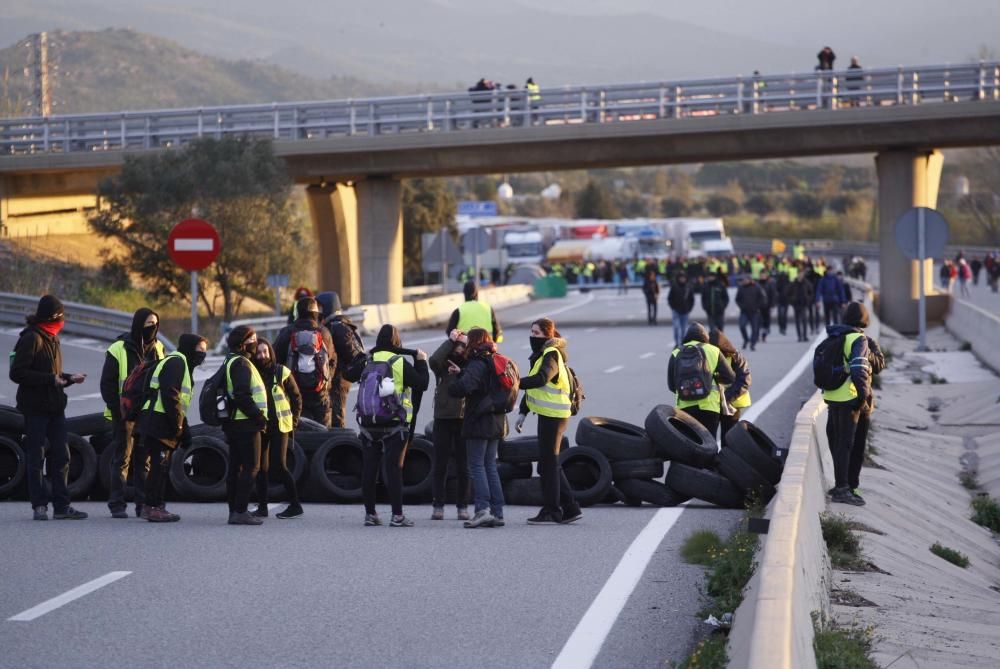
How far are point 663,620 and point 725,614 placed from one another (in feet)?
1.15

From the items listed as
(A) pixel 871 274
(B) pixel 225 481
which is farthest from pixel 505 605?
(A) pixel 871 274

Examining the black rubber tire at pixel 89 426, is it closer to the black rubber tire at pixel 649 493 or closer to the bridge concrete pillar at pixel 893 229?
the black rubber tire at pixel 649 493

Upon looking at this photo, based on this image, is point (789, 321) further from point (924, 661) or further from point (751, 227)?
point (751, 227)

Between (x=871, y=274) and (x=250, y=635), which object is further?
(x=871, y=274)

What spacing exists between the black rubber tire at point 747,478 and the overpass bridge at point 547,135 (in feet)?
103

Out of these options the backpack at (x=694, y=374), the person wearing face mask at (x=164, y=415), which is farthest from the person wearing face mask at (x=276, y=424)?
the backpack at (x=694, y=374)

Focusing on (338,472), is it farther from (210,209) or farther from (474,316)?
(210,209)

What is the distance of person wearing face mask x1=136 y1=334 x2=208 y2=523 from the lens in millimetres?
12203

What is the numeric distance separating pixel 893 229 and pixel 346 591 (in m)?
37.1

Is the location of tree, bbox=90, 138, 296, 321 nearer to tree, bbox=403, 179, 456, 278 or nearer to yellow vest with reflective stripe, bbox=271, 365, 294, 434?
yellow vest with reflective stripe, bbox=271, 365, 294, 434

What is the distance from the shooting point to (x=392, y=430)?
12125 millimetres

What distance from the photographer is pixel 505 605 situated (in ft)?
30.2

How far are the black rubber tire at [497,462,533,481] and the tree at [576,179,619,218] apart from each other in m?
173

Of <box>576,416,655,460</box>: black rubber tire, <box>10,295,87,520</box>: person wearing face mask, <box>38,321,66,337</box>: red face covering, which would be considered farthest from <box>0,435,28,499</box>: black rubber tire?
<box>576,416,655,460</box>: black rubber tire
